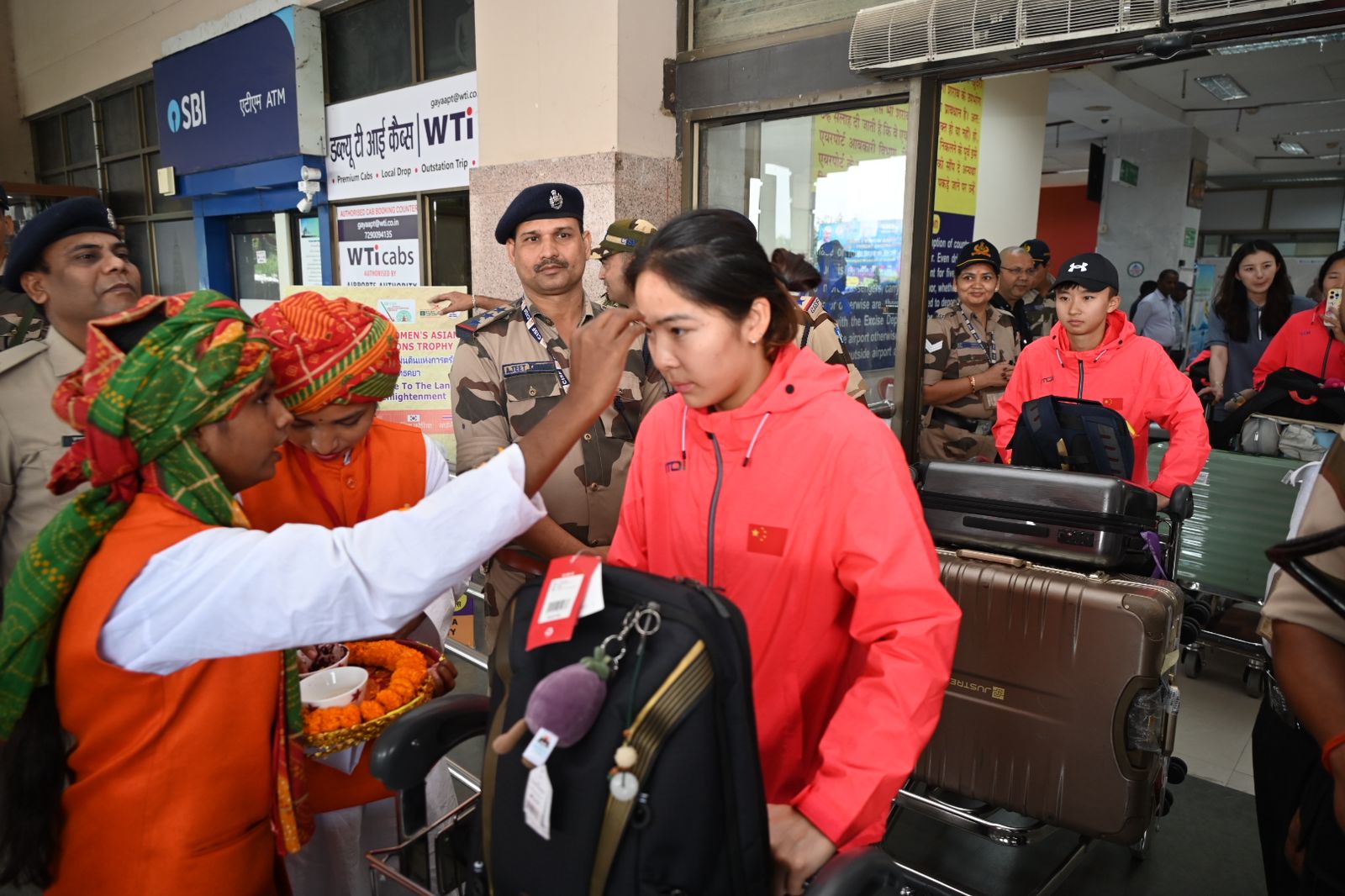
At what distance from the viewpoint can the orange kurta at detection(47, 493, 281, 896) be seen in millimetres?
1182

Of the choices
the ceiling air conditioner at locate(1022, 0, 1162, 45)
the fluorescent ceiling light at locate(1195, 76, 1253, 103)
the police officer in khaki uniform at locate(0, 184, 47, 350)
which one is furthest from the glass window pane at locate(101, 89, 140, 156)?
the fluorescent ceiling light at locate(1195, 76, 1253, 103)

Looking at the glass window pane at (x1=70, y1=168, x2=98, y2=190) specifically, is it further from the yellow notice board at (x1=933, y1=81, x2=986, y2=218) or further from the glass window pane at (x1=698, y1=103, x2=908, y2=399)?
the yellow notice board at (x1=933, y1=81, x2=986, y2=218)

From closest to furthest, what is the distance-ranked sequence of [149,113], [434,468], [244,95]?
1. [434,468]
2. [244,95]
3. [149,113]

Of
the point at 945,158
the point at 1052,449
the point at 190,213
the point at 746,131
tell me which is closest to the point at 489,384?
the point at 1052,449

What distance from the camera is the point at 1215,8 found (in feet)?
9.25

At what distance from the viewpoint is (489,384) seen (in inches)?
98.7

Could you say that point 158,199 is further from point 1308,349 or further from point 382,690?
point 1308,349

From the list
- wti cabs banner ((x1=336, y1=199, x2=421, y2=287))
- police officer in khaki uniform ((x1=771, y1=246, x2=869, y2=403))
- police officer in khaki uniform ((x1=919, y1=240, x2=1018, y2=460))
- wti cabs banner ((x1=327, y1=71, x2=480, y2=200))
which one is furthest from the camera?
wti cabs banner ((x1=336, y1=199, x2=421, y2=287))

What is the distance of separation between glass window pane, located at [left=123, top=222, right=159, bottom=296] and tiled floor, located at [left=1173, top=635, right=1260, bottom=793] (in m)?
11.2

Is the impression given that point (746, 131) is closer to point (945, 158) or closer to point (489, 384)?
point (945, 158)

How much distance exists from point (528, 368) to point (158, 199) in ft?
31.6

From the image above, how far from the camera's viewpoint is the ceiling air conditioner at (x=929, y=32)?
3.30 m

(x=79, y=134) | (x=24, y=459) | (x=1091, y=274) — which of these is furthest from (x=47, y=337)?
(x=79, y=134)

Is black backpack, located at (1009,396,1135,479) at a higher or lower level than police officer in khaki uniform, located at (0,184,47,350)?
lower
